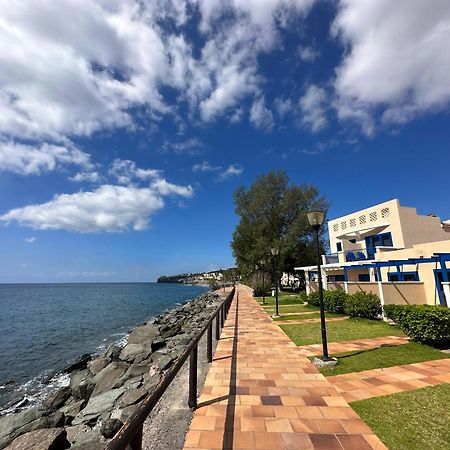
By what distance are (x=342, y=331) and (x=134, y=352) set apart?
7.80 meters

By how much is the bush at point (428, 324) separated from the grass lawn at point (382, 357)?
0.26 metres

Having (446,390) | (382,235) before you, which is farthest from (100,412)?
(382,235)

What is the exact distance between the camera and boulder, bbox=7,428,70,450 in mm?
4367

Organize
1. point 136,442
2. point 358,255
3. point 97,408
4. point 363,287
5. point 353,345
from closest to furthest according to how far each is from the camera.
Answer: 1. point 136,442
2. point 97,408
3. point 353,345
4. point 363,287
5. point 358,255

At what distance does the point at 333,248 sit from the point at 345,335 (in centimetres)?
2058

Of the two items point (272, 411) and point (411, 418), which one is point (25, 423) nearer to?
point (272, 411)

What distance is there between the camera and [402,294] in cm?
1127

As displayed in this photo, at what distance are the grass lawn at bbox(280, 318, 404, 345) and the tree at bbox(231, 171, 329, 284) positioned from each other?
57.8 ft

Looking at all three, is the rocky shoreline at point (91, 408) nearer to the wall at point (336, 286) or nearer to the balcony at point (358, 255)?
the wall at point (336, 286)

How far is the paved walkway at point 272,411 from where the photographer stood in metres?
3.18

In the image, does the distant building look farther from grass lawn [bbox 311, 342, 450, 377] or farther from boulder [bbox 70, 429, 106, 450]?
boulder [bbox 70, 429, 106, 450]

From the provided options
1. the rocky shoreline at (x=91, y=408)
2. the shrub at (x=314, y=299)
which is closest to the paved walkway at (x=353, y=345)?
the rocky shoreline at (x=91, y=408)

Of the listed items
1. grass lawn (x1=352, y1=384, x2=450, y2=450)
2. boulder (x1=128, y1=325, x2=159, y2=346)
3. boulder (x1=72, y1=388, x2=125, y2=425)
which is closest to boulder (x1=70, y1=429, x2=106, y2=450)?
boulder (x1=72, y1=388, x2=125, y2=425)

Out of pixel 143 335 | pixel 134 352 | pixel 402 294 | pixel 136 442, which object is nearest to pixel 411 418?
pixel 136 442
